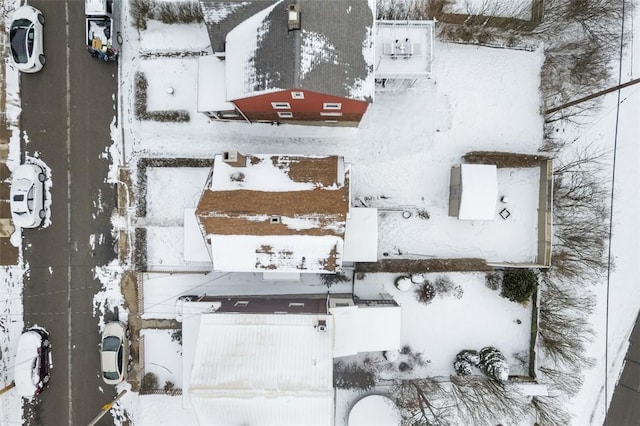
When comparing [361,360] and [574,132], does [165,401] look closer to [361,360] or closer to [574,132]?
[361,360]

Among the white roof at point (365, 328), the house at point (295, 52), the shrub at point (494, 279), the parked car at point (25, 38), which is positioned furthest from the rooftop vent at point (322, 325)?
the parked car at point (25, 38)

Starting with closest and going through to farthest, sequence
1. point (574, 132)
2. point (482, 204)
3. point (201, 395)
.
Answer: point (201, 395) → point (482, 204) → point (574, 132)

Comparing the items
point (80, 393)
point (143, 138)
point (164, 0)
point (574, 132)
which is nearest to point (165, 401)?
point (80, 393)

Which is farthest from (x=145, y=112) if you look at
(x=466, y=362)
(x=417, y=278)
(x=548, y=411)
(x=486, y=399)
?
(x=548, y=411)

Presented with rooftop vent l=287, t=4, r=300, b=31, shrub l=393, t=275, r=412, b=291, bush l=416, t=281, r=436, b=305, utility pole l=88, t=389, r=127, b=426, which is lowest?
utility pole l=88, t=389, r=127, b=426

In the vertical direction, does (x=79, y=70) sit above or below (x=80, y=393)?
above

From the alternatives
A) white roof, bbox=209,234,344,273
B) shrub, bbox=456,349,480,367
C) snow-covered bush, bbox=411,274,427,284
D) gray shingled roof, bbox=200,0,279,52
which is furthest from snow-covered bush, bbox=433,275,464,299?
gray shingled roof, bbox=200,0,279,52

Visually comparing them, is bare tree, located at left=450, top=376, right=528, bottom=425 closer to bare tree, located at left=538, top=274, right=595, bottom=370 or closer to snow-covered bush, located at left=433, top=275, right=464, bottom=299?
bare tree, located at left=538, top=274, right=595, bottom=370

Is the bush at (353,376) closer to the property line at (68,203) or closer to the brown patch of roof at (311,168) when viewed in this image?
the brown patch of roof at (311,168)
